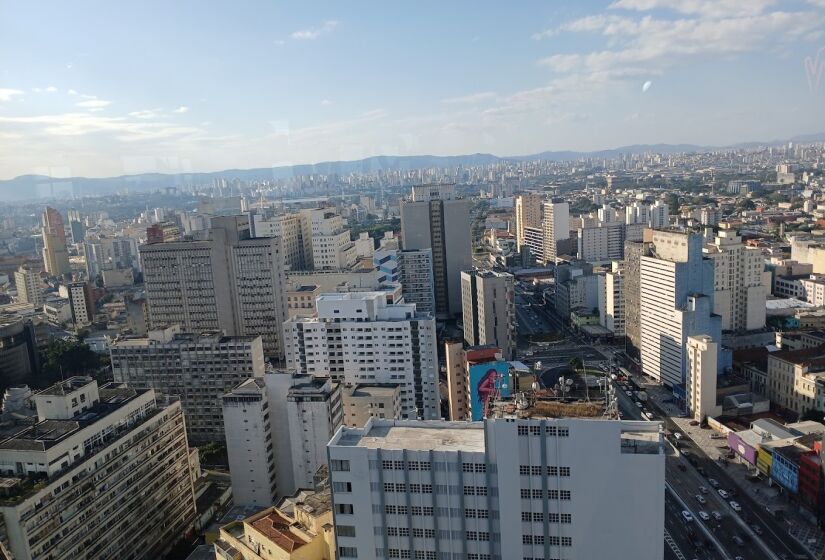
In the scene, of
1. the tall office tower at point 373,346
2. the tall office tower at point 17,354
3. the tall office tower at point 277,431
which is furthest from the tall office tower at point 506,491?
the tall office tower at point 17,354

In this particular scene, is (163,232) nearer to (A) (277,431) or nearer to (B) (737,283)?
(A) (277,431)

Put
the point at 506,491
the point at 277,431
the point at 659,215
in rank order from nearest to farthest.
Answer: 1. the point at 506,491
2. the point at 277,431
3. the point at 659,215

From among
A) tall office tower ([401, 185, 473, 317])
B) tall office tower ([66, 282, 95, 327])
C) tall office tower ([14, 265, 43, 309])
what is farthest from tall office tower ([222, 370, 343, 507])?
tall office tower ([14, 265, 43, 309])

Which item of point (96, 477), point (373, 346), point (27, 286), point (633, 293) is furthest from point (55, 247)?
point (633, 293)

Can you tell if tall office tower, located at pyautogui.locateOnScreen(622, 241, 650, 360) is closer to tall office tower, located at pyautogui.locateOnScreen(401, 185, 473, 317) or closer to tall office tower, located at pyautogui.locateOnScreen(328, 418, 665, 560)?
tall office tower, located at pyautogui.locateOnScreen(401, 185, 473, 317)

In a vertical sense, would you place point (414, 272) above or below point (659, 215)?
below

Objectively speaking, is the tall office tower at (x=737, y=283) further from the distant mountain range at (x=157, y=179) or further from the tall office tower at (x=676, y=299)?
the distant mountain range at (x=157, y=179)

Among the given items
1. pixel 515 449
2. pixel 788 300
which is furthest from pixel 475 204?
pixel 515 449
